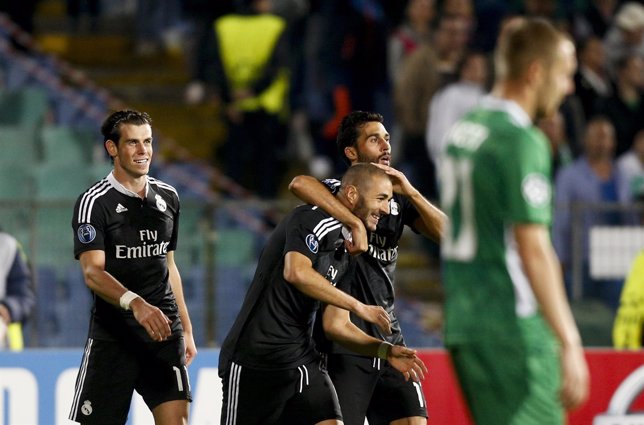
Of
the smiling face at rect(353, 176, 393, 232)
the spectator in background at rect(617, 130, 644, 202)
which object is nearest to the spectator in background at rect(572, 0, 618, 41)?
the spectator in background at rect(617, 130, 644, 202)

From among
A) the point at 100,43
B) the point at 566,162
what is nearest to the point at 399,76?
the point at 566,162

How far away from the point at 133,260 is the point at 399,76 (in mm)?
6061


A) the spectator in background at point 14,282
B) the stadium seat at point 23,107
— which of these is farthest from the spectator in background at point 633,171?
the spectator in background at point 14,282

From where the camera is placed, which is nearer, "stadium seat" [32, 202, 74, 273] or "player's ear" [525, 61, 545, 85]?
A: "player's ear" [525, 61, 545, 85]

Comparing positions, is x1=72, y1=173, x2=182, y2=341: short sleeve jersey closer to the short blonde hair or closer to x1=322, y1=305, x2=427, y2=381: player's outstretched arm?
x1=322, y1=305, x2=427, y2=381: player's outstretched arm

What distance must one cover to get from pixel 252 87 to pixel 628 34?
3740 millimetres

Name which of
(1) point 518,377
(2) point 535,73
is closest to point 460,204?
(2) point 535,73

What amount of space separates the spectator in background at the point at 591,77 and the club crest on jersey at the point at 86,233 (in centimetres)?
740

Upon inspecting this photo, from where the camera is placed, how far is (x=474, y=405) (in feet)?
17.4

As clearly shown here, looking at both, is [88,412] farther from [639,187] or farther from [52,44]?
[52,44]

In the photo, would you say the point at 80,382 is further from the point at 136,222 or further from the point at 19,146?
the point at 19,146

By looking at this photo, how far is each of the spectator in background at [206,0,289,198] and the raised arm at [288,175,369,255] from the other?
252 inches

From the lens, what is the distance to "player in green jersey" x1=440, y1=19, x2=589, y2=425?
5.11 metres

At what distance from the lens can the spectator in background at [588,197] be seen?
40.0ft
